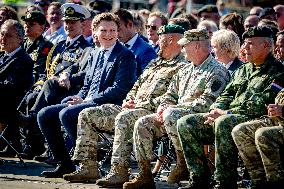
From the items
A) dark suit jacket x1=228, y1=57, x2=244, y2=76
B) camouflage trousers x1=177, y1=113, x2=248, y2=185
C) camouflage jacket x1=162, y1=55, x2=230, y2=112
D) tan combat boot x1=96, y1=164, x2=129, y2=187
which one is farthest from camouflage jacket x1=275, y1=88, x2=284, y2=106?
tan combat boot x1=96, y1=164, x2=129, y2=187

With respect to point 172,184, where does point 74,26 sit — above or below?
above

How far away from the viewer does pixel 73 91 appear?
43.7ft

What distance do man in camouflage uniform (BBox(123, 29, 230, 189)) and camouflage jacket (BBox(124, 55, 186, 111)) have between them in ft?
0.99

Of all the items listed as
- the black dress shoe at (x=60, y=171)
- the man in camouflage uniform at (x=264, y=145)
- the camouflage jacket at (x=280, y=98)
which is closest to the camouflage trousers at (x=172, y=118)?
the man in camouflage uniform at (x=264, y=145)

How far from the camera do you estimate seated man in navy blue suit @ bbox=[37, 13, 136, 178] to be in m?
12.1

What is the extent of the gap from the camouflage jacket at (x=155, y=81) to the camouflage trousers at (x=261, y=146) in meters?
1.75

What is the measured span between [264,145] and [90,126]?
2.78m

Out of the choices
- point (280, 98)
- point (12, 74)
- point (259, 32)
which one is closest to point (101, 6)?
point (12, 74)

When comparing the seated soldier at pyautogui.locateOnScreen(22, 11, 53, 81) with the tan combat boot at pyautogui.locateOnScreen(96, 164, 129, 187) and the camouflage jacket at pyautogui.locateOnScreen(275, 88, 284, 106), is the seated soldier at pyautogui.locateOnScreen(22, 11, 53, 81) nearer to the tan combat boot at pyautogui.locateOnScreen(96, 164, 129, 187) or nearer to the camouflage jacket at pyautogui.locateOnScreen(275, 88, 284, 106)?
the tan combat boot at pyautogui.locateOnScreen(96, 164, 129, 187)

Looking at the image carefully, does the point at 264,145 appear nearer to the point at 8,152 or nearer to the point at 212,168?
the point at 212,168

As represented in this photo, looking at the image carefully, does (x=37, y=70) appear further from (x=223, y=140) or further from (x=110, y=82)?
(x=223, y=140)

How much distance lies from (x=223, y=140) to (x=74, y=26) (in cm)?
474

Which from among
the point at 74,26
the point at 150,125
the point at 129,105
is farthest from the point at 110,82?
the point at 74,26

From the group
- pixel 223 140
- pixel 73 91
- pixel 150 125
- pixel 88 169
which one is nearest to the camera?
pixel 223 140
